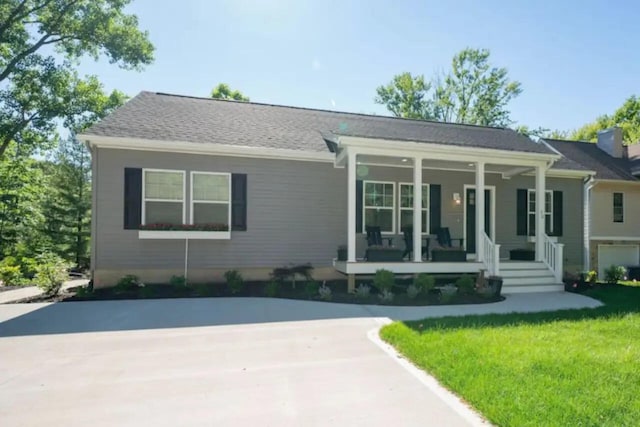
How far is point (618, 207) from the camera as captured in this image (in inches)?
567

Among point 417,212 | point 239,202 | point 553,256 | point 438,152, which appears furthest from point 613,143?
point 239,202

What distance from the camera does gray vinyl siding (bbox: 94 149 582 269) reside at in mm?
8734

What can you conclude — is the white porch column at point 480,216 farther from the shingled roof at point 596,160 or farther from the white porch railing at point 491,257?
A: the shingled roof at point 596,160

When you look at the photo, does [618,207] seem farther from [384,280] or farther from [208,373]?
[208,373]

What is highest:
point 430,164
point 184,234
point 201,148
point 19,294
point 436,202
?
point 201,148

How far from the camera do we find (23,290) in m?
9.06

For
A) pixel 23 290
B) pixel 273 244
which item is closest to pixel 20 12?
pixel 23 290

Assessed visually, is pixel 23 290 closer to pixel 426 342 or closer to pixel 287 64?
pixel 426 342

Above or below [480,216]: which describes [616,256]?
below

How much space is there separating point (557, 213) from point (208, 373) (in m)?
12.3

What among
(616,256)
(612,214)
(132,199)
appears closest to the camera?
(132,199)

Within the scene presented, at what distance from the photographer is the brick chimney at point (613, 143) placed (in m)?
16.3

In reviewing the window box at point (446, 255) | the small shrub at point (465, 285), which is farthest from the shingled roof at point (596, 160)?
the small shrub at point (465, 285)

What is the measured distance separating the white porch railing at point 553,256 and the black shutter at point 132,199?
1020 cm
